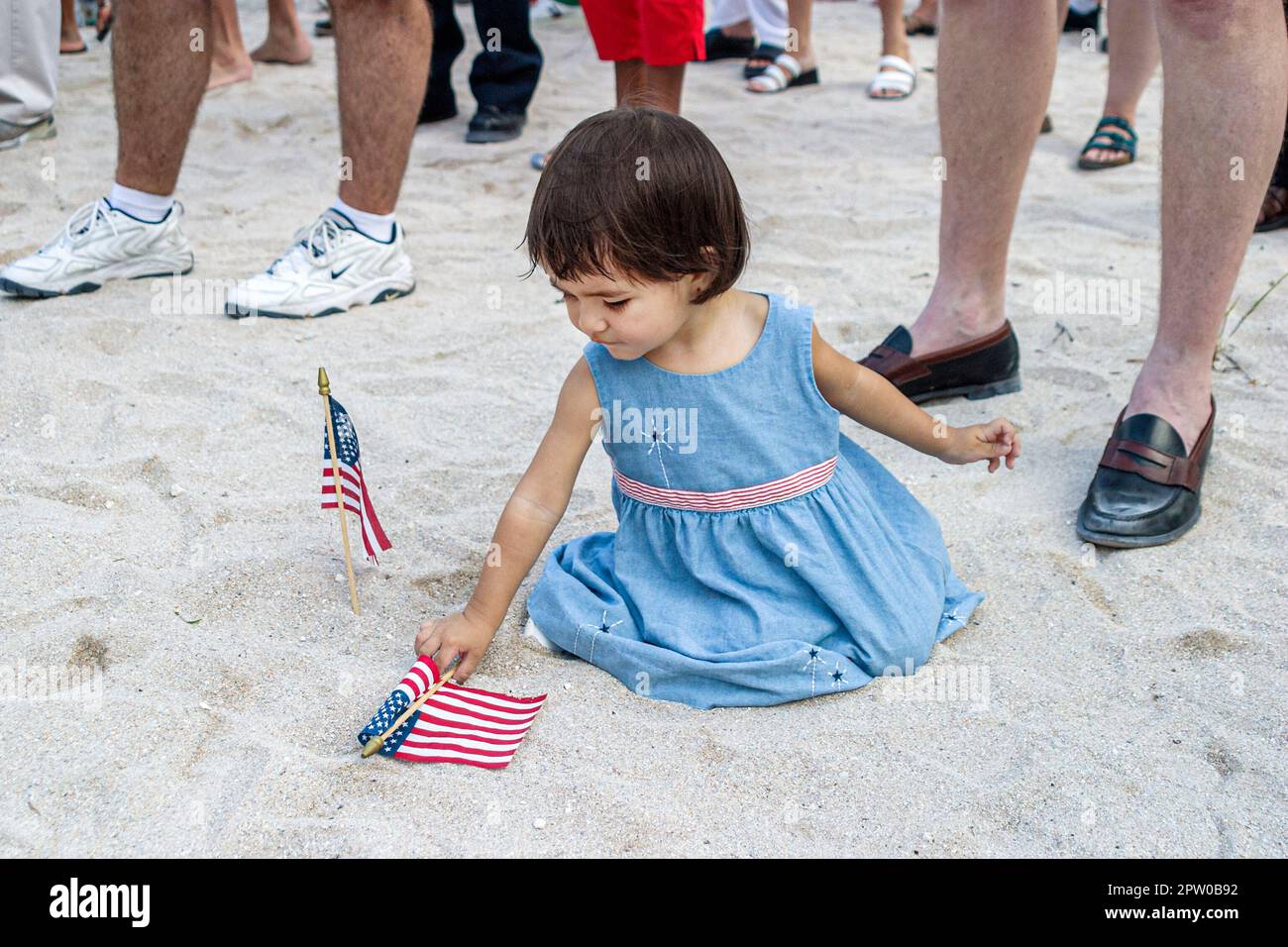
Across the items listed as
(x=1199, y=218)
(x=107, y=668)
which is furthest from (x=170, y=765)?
(x=1199, y=218)

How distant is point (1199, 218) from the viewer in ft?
7.17

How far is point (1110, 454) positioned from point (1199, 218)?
46cm

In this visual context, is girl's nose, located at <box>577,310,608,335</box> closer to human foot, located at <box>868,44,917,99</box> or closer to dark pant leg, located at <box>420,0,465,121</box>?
dark pant leg, located at <box>420,0,465,121</box>

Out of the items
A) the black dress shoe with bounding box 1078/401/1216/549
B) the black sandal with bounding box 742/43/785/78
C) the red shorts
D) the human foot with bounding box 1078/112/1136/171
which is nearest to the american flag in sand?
the black dress shoe with bounding box 1078/401/1216/549

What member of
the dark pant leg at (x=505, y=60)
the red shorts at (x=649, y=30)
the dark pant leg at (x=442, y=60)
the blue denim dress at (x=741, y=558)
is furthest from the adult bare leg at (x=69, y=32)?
the blue denim dress at (x=741, y=558)

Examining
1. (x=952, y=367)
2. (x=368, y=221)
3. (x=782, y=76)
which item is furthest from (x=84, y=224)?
(x=782, y=76)

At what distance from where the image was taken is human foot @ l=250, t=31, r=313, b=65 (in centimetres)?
560

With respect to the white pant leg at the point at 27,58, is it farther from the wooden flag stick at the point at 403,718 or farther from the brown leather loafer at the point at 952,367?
the wooden flag stick at the point at 403,718

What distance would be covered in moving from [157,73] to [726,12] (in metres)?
3.76

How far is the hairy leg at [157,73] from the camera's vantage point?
306 centimetres

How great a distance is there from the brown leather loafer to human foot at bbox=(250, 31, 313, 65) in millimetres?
3954

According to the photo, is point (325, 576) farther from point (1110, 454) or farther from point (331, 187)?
point (331, 187)

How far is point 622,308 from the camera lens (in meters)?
1.65

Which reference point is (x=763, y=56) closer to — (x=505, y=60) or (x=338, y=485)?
(x=505, y=60)
